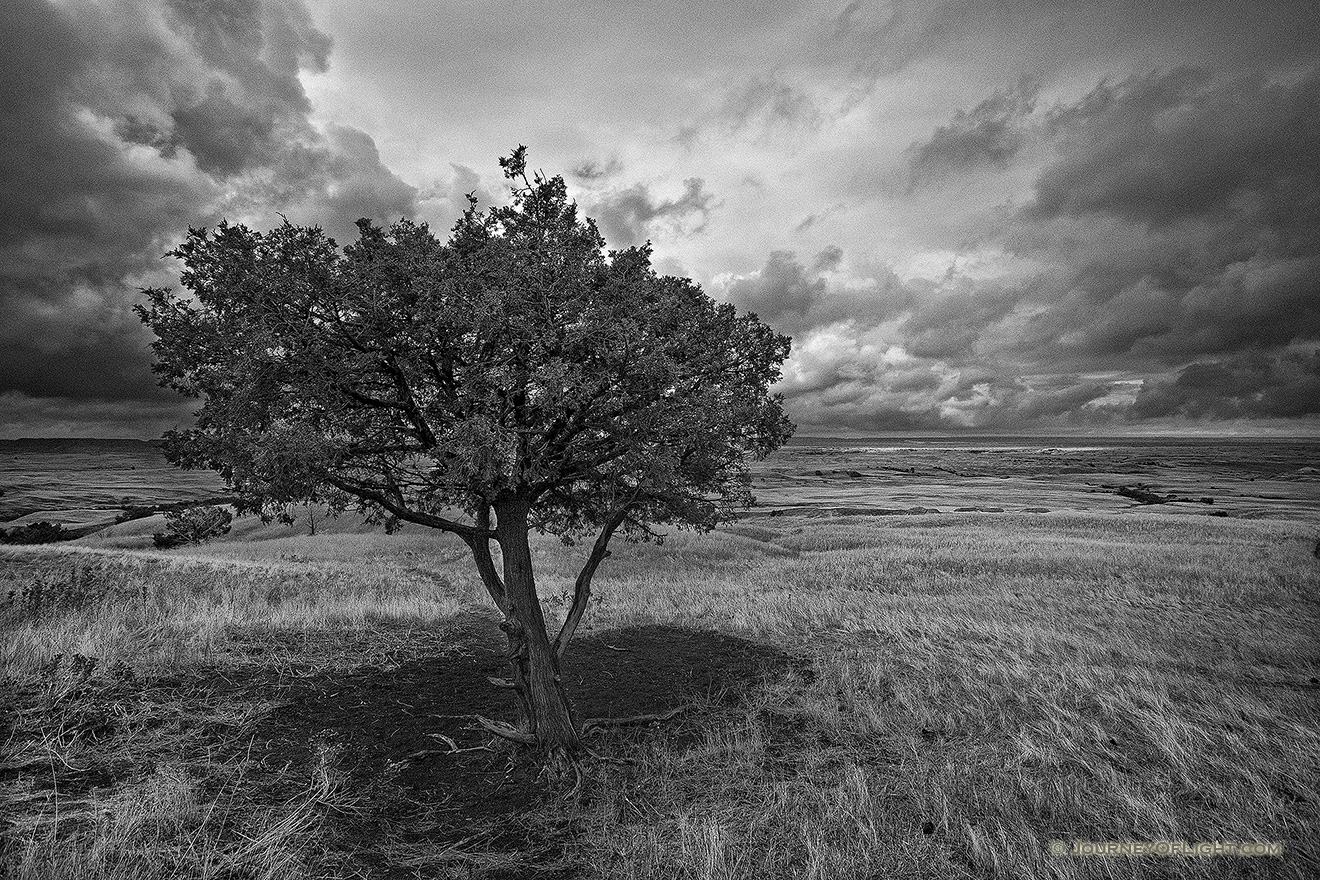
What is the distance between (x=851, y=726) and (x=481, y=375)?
8342 mm

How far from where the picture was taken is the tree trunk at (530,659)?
924 cm

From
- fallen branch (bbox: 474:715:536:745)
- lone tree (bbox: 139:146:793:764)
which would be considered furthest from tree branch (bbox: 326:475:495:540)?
fallen branch (bbox: 474:715:536:745)

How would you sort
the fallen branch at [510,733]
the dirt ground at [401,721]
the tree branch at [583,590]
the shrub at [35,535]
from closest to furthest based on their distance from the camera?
the dirt ground at [401,721]
the fallen branch at [510,733]
the tree branch at [583,590]
the shrub at [35,535]

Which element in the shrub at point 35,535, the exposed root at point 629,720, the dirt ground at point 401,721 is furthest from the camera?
the shrub at point 35,535

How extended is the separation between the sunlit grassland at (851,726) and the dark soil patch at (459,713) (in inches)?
26.8

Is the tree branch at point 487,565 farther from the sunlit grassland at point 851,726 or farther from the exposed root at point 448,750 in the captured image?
the sunlit grassland at point 851,726

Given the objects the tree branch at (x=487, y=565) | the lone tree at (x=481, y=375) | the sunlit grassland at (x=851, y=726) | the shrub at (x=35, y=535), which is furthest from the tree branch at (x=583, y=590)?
the shrub at (x=35, y=535)

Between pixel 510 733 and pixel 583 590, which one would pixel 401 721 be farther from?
pixel 583 590

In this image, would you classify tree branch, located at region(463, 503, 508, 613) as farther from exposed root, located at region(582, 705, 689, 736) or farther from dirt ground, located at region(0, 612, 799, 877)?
exposed root, located at region(582, 705, 689, 736)

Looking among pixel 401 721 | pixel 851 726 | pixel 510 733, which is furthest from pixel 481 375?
pixel 851 726

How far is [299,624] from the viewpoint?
16.0 m

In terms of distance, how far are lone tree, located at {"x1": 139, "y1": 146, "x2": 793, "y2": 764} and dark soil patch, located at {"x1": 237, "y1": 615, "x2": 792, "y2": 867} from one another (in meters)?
1.06

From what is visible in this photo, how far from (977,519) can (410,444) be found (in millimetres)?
56646

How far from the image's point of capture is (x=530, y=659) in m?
9.51
